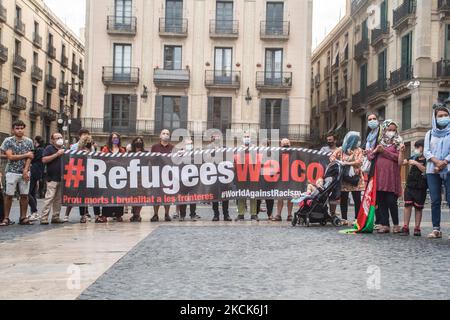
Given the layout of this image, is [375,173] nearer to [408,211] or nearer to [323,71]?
[408,211]

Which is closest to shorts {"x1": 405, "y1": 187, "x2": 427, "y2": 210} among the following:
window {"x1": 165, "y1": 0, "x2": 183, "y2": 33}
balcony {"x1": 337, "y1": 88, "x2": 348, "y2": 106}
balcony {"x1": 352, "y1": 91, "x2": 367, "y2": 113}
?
window {"x1": 165, "y1": 0, "x2": 183, "y2": 33}

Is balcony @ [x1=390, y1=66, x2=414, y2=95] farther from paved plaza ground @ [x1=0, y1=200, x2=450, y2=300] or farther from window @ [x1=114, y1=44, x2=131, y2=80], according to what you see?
paved plaza ground @ [x1=0, y1=200, x2=450, y2=300]

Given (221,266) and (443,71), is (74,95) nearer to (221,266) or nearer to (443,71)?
(443,71)

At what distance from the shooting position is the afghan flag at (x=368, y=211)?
930 cm

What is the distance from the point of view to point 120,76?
1474 inches

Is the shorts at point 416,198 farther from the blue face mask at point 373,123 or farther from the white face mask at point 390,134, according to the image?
the blue face mask at point 373,123

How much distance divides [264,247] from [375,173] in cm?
295

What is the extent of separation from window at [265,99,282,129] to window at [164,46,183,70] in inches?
233

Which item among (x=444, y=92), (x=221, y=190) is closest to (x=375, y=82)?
(x=444, y=92)

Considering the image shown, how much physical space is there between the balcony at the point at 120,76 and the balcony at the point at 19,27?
1055 cm

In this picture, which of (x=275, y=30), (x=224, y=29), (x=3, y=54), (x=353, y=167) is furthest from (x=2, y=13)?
(x=353, y=167)

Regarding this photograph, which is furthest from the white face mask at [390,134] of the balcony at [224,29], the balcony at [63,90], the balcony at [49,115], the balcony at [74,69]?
the balcony at [74,69]

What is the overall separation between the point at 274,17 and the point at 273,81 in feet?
13.1

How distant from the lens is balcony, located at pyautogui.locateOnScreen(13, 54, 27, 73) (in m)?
43.5
